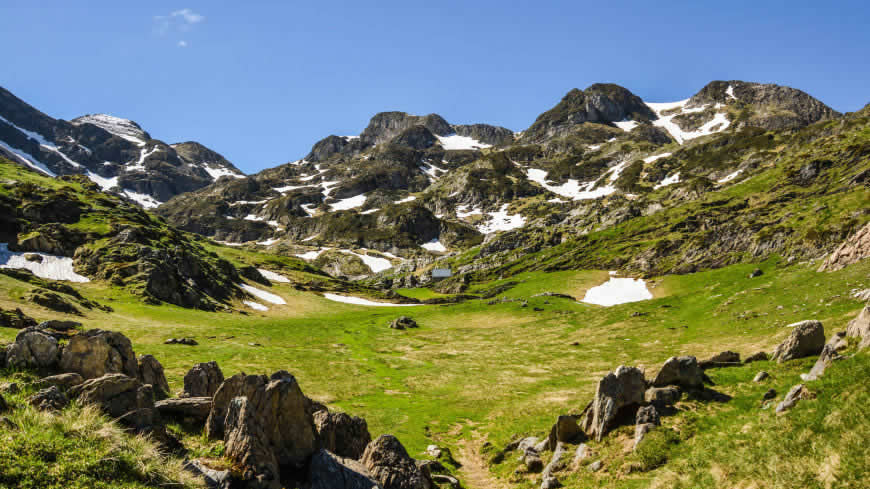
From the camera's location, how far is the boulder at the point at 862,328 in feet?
58.6

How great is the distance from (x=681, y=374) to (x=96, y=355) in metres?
30.2

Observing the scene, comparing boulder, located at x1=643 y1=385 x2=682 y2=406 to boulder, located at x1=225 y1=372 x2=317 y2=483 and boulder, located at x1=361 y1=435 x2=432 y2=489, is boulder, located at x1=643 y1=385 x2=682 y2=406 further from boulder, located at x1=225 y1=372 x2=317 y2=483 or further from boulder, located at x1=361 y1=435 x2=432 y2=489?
boulder, located at x1=225 y1=372 x2=317 y2=483

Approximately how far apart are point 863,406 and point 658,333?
55.5 m

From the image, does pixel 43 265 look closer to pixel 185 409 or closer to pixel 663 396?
pixel 185 409

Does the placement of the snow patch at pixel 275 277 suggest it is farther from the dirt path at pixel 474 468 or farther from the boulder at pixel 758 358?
the boulder at pixel 758 358

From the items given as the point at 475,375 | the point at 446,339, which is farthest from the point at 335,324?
the point at 475,375

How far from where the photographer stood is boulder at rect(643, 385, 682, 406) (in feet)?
69.1

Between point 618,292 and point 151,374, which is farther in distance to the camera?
point 618,292

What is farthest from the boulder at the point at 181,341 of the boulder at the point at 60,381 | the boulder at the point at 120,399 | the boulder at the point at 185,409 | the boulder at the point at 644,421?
the boulder at the point at 644,421

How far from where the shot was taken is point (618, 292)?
138 meters

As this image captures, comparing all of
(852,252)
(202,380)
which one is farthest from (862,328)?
(852,252)

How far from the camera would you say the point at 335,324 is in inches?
4215

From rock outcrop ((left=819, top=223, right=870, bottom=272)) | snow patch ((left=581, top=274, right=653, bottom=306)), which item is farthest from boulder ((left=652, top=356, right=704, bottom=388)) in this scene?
snow patch ((left=581, top=274, right=653, bottom=306))

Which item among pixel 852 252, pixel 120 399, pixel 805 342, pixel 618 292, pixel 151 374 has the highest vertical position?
pixel 852 252
